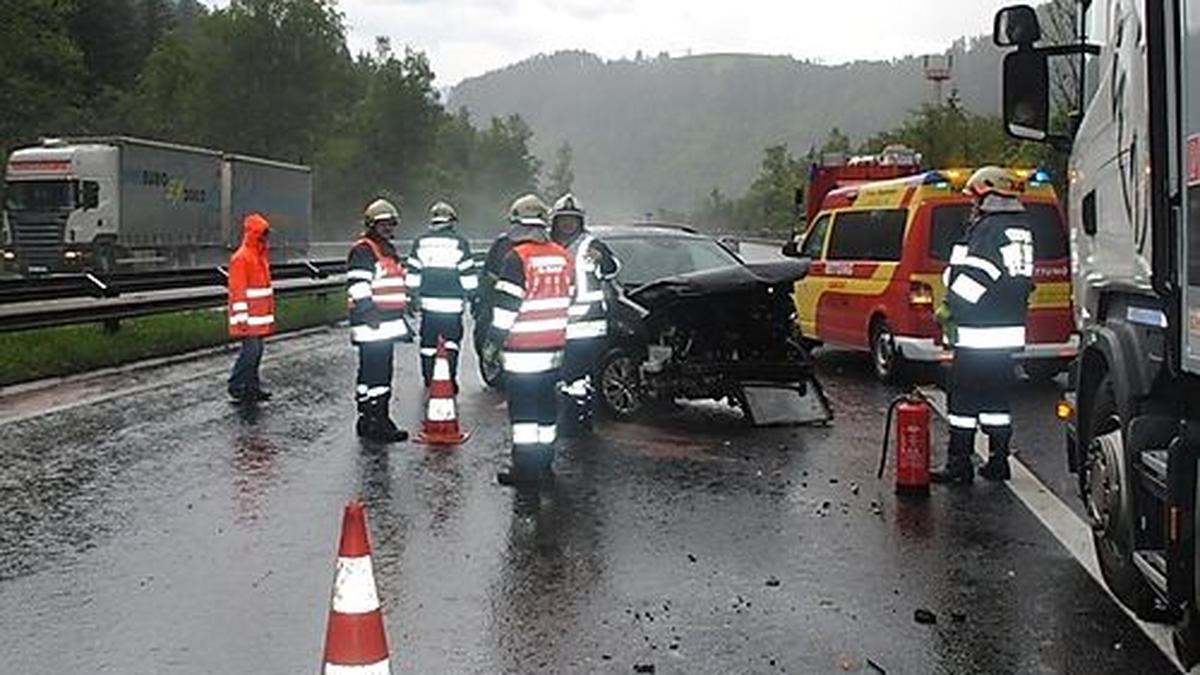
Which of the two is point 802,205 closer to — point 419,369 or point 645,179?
point 419,369

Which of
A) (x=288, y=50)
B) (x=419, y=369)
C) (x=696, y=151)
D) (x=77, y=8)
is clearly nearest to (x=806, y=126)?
(x=696, y=151)

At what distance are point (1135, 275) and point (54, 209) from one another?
3555cm

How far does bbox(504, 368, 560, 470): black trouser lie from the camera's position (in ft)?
28.7

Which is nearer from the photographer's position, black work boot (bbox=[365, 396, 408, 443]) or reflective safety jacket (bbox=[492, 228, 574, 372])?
reflective safety jacket (bbox=[492, 228, 574, 372])

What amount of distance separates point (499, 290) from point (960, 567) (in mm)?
3380

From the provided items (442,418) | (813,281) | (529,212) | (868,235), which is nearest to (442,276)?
(442,418)

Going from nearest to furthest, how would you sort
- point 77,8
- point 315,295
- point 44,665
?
point 44,665
point 315,295
point 77,8

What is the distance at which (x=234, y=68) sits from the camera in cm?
8969

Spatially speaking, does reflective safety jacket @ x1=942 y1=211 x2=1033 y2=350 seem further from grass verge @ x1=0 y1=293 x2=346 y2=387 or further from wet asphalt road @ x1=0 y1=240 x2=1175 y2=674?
grass verge @ x1=0 y1=293 x2=346 y2=387

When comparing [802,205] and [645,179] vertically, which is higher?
[645,179]

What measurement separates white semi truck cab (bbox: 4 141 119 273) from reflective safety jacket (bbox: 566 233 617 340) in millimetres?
29169

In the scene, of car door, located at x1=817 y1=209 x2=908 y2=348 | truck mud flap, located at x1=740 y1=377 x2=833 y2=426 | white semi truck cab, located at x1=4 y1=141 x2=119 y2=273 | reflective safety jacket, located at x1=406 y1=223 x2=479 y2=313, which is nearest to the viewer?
truck mud flap, located at x1=740 y1=377 x2=833 y2=426

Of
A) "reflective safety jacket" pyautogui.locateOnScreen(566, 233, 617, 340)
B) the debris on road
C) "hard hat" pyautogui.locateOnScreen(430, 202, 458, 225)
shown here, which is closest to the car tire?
"reflective safety jacket" pyautogui.locateOnScreen(566, 233, 617, 340)

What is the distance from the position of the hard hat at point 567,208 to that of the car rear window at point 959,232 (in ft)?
15.8
